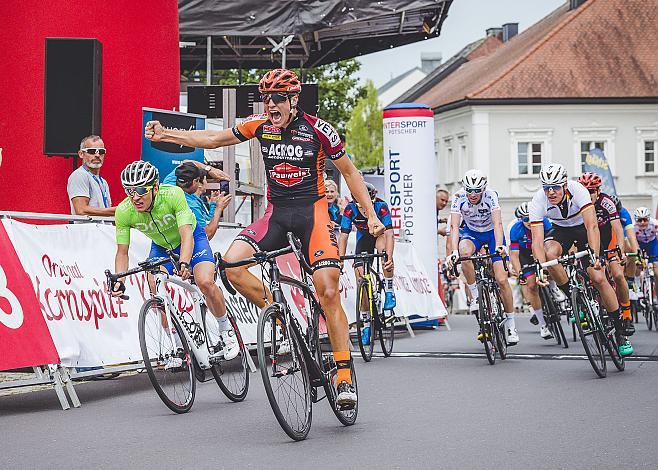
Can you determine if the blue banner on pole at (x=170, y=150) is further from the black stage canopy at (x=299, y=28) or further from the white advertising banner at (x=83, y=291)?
the black stage canopy at (x=299, y=28)

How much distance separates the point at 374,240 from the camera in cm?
1659

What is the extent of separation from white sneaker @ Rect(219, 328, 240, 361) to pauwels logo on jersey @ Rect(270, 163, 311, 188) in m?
2.03

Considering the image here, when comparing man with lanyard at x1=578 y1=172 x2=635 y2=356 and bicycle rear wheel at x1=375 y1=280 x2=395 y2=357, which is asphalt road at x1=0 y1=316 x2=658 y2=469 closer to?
bicycle rear wheel at x1=375 y1=280 x2=395 y2=357

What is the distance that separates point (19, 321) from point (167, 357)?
4.01 feet

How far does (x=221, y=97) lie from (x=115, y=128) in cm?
158

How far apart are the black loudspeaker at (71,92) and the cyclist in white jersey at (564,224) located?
4.73m

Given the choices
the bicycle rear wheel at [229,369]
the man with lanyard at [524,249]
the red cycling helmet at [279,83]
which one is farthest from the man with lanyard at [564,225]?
the red cycling helmet at [279,83]

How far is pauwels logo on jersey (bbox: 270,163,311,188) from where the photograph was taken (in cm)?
936

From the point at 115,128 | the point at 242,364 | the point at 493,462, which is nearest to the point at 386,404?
the point at 242,364

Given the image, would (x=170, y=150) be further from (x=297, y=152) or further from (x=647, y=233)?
(x=647, y=233)

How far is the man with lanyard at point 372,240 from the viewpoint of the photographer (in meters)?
15.5

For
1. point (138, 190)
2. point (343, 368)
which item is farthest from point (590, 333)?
point (138, 190)

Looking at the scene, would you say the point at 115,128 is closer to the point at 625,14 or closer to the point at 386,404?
the point at 386,404

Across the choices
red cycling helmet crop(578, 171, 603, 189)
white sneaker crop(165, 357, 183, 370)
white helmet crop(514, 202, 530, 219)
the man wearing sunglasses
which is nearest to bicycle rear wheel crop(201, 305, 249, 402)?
white sneaker crop(165, 357, 183, 370)
